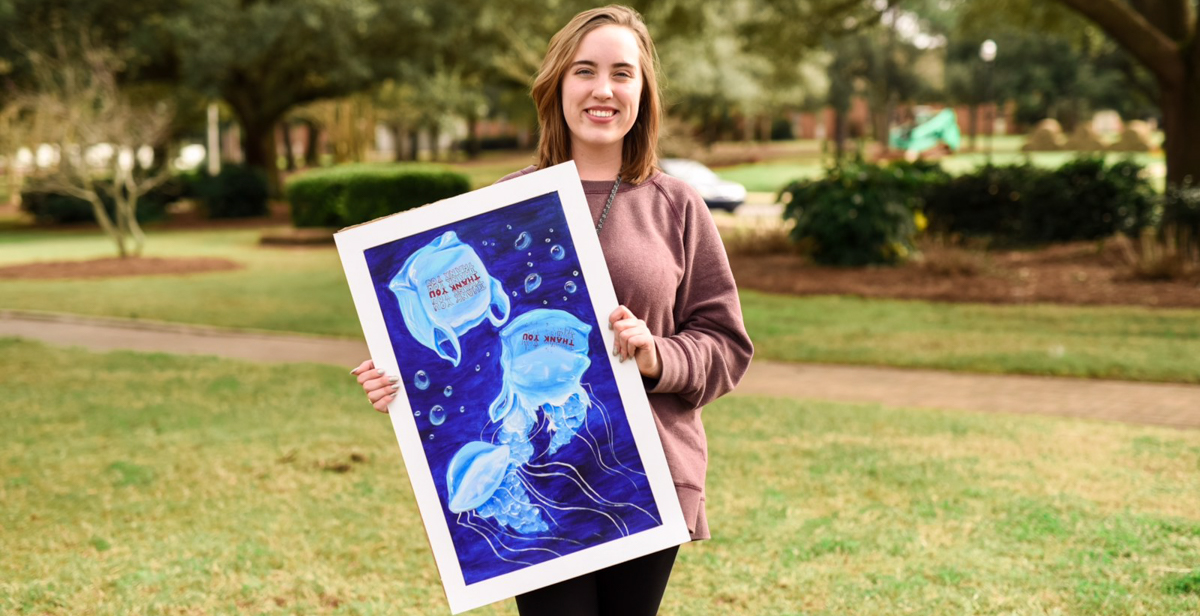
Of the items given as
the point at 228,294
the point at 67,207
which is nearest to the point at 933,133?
the point at 67,207

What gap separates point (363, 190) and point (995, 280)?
44.5 ft

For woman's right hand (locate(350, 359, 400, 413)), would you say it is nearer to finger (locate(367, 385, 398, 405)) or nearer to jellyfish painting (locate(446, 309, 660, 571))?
finger (locate(367, 385, 398, 405))

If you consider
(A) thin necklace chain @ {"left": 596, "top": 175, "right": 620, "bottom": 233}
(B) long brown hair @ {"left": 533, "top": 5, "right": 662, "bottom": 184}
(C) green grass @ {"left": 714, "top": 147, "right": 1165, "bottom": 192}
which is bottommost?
(C) green grass @ {"left": 714, "top": 147, "right": 1165, "bottom": 192}

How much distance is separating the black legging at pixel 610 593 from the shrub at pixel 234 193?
94.5 feet

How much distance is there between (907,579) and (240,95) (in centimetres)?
2808

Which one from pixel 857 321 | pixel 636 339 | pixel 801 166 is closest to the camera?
pixel 636 339

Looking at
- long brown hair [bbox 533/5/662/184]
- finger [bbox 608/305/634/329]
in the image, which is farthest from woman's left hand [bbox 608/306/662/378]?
long brown hair [bbox 533/5/662/184]

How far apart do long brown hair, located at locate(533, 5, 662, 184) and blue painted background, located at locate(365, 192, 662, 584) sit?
0.27 metres

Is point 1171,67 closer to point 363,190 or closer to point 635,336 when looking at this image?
point 363,190

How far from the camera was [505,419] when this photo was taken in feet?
7.50

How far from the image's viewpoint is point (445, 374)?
2291 mm

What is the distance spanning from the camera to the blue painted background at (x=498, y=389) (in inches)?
88.7

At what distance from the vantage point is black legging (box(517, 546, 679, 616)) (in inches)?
94.3

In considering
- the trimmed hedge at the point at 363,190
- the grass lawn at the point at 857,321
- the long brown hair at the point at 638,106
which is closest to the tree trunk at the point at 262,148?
the trimmed hedge at the point at 363,190
